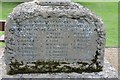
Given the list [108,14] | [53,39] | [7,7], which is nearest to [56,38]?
[53,39]

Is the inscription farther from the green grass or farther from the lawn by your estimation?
the green grass

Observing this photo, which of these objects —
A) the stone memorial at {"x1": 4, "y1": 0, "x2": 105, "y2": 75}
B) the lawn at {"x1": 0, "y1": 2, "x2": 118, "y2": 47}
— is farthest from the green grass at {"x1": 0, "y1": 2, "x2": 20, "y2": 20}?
the stone memorial at {"x1": 4, "y1": 0, "x2": 105, "y2": 75}

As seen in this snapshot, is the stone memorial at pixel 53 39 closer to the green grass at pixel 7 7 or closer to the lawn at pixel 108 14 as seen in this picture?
the lawn at pixel 108 14

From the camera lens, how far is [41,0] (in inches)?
241

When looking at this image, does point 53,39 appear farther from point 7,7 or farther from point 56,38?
point 7,7

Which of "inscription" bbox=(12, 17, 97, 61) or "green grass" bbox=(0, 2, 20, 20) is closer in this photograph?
"inscription" bbox=(12, 17, 97, 61)

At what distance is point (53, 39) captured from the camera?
5.90 m

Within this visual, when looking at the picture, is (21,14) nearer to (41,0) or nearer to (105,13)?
(41,0)

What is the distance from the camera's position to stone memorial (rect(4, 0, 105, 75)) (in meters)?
5.82

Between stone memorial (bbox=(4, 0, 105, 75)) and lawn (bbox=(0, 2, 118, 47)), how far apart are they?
15.8 feet

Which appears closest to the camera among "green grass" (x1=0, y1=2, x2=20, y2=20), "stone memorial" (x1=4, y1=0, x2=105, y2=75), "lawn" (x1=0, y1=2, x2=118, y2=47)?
"stone memorial" (x1=4, y1=0, x2=105, y2=75)

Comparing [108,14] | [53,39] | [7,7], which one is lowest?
[53,39]

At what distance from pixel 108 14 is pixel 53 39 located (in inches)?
397

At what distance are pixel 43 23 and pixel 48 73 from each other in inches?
28.9
